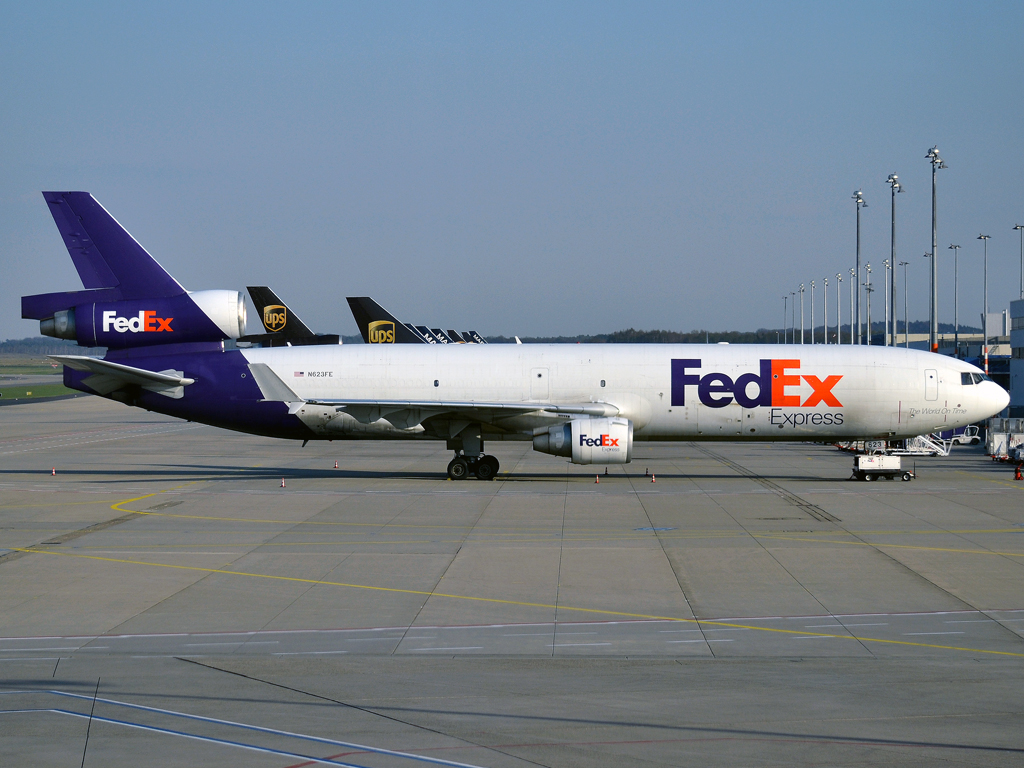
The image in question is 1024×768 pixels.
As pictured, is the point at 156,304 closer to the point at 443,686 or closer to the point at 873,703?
the point at 443,686

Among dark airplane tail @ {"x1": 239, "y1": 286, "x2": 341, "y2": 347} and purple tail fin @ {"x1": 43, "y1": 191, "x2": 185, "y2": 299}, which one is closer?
purple tail fin @ {"x1": 43, "y1": 191, "x2": 185, "y2": 299}

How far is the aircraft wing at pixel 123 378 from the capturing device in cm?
3550

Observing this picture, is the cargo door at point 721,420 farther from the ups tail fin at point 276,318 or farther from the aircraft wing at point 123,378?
the ups tail fin at point 276,318

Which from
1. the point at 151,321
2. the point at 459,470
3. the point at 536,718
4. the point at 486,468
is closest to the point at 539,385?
the point at 486,468

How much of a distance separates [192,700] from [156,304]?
27969 millimetres

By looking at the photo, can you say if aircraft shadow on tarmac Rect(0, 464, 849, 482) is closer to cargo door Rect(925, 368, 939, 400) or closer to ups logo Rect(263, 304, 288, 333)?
cargo door Rect(925, 368, 939, 400)

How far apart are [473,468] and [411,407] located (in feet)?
12.3

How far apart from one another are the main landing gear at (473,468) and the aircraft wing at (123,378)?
1033 cm

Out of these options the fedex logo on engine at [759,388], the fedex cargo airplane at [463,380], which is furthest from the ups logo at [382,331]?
the fedex logo on engine at [759,388]

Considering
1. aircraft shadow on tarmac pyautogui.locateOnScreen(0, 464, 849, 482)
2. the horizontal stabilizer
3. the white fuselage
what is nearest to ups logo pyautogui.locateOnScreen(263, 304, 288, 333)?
aircraft shadow on tarmac pyautogui.locateOnScreen(0, 464, 849, 482)

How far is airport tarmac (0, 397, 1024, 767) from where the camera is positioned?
34.7ft

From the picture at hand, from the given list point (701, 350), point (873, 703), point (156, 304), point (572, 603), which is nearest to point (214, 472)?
point (156, 304)

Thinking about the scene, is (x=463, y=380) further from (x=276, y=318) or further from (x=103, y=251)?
(x=276, y=318)

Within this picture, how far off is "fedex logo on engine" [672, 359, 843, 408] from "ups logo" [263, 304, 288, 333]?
32.0 meters
